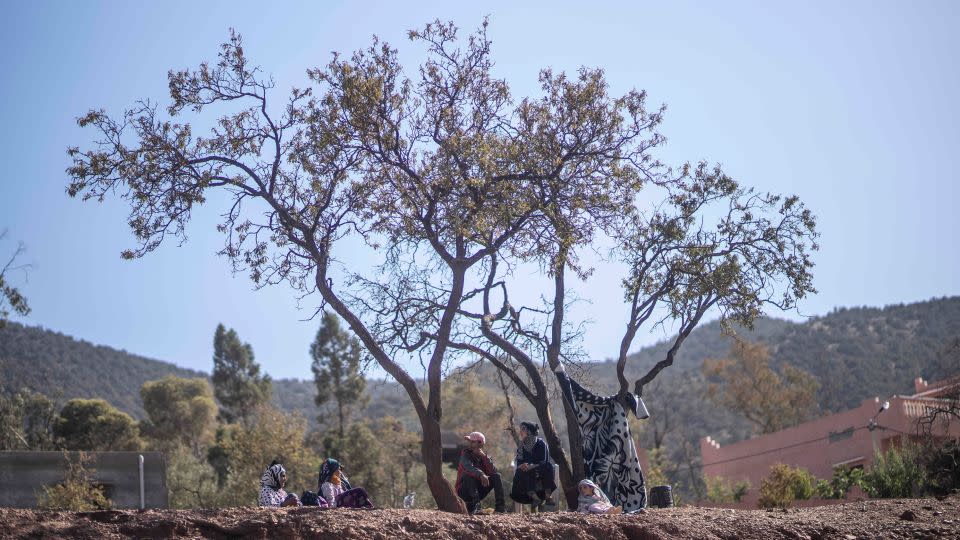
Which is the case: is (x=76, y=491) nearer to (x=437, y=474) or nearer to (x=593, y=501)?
(x=437, y=474)

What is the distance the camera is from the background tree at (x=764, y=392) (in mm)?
48625

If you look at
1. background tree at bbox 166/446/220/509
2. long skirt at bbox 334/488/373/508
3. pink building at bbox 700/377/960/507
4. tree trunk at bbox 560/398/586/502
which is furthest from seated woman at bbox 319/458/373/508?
background tree at bbox 166/446/220/509

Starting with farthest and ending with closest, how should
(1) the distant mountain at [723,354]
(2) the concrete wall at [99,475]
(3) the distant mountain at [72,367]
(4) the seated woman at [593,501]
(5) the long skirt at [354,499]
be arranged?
Answer: (3) the distant mountain at [72,367]
(1) the distant mountain at [723,354]
(2) the concrete wall at [99,475]
(4) the seated woman at [593,501]
(5) the long skirt at [354,499]

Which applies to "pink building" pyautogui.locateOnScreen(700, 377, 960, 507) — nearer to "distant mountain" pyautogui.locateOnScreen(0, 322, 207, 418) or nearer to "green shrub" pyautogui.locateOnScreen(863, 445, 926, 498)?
"green shrub" pyautogui.locateOnScreen(863, 445, 926, 498)

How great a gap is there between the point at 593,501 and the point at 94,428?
127 feet

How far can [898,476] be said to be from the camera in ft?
65.0

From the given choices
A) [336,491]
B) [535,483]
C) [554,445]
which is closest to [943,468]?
[554,445]

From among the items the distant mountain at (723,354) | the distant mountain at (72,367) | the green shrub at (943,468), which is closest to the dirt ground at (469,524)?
the green shrub at (943,468)

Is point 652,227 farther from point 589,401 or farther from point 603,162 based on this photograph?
point 589,401

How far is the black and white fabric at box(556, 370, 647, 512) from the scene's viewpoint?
42.5 ft

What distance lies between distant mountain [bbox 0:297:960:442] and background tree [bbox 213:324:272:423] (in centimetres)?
606

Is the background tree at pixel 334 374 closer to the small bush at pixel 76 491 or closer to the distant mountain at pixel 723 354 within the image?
the distant mountain at pixel 723 354

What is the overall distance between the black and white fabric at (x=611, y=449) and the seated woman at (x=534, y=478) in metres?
0.51

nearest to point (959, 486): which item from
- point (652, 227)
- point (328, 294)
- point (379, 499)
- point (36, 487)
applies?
point (652, 227)
